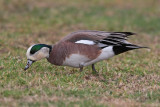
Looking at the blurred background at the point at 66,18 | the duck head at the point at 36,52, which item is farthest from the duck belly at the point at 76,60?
the blurred background at the point at 66,18

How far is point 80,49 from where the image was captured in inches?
221

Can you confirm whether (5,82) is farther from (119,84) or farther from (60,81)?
(119,84)

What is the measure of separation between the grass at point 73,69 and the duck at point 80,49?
0.79 feet

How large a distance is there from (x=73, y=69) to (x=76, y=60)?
2.46 ft

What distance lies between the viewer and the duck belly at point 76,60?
18.3ft

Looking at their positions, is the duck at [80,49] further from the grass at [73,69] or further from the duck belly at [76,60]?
the grass at [73,69]

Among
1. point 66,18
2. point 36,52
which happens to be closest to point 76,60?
point 36,52

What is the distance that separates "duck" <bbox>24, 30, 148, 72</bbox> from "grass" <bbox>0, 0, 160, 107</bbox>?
9.4 inches

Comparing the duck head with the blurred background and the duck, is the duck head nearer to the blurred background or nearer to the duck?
the duck

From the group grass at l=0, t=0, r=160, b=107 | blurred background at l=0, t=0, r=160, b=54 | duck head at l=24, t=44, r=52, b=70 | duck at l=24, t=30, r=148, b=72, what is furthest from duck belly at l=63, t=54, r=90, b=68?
blurred background at l=0, t=0, r=160, b=54

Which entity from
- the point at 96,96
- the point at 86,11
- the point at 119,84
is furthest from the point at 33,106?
the point at 86,11

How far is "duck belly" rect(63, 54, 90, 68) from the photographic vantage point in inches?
220

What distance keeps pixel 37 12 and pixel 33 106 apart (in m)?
8.06

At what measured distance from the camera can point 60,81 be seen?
5.29 m
